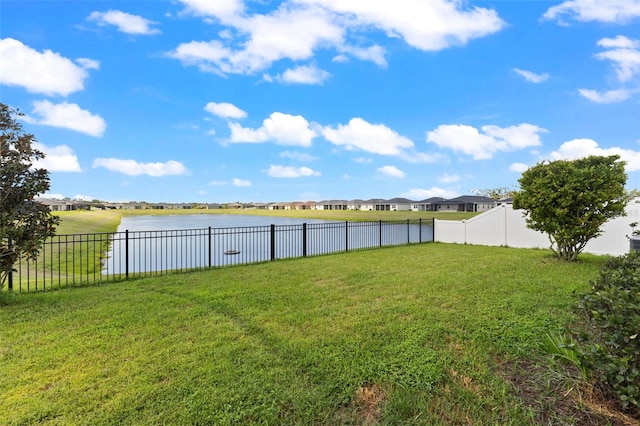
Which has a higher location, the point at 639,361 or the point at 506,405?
the point at 639,361

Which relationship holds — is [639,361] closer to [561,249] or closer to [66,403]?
[66,403]

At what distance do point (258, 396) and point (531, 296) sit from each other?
4.21 m

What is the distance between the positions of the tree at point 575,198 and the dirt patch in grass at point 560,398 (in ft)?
18.3

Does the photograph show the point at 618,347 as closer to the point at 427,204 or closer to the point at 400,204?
the point at 427,204

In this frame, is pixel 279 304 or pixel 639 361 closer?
pixel 639 361

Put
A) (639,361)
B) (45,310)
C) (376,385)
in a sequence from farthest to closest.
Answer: (45,310)
(376,385)
(639,361)

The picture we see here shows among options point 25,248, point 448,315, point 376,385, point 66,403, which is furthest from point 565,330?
point 25,248

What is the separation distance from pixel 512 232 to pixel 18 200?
1398cm

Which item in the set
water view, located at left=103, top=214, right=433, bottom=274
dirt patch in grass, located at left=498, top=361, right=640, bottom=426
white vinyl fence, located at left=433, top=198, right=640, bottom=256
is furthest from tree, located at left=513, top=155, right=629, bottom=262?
water view, located at left=103, top=214, right=433, bottom=274

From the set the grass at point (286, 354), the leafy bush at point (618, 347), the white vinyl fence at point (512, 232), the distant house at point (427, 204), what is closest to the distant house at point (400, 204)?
the distant house at point (427, 204)

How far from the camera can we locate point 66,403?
2.33m

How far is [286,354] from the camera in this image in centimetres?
299

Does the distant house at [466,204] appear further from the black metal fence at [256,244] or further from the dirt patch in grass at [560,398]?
the dirt patch in grass at [560,398]

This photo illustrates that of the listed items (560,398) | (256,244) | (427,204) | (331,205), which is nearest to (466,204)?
(427,204)
